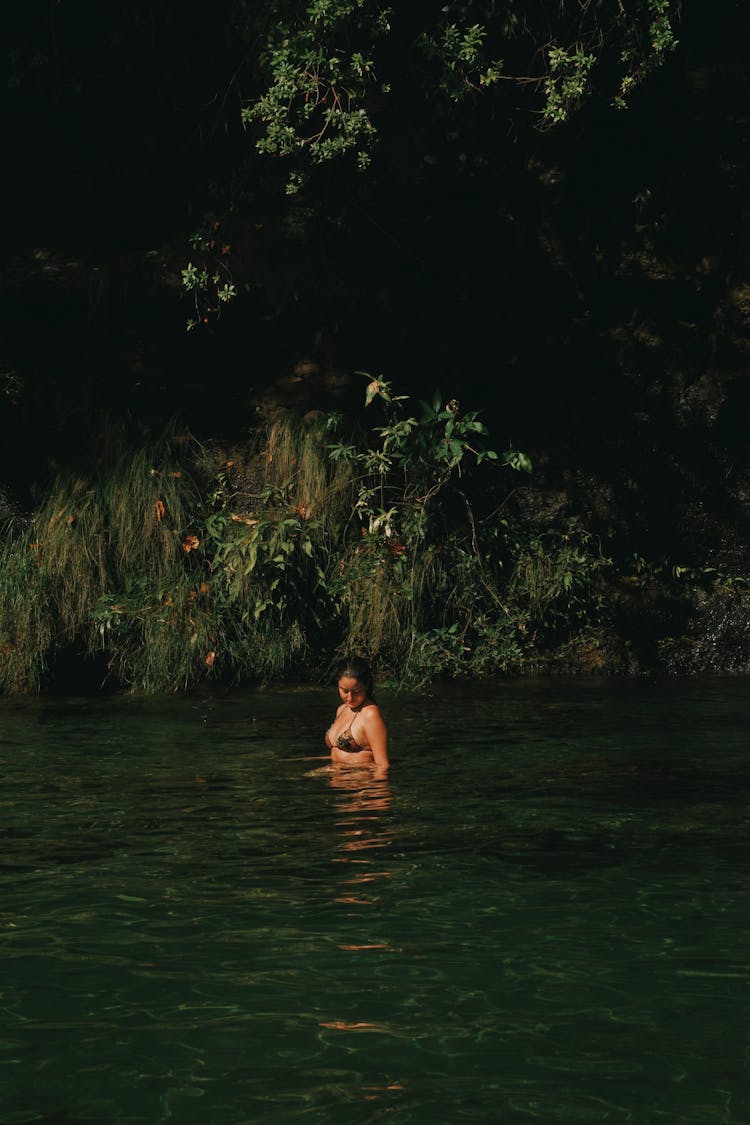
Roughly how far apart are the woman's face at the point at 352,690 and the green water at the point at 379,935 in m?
0.58

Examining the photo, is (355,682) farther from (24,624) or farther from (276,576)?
(24,624)

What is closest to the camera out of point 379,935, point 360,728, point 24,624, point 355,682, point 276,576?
point 379,935

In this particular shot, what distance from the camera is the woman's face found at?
9898 millimetres

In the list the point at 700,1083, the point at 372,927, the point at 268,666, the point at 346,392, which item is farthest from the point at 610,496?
the point at 700,1083

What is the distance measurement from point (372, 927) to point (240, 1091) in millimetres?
1672

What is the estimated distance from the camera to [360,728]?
10109 mm

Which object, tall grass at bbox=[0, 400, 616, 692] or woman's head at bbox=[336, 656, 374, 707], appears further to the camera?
tall grass at bbox=[0, 400, 616, 692]

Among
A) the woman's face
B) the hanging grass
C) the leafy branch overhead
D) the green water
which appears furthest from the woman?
the leafy branch overhead

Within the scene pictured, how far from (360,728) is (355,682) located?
37 cm

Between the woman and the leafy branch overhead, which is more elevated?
the leafy branch overhead

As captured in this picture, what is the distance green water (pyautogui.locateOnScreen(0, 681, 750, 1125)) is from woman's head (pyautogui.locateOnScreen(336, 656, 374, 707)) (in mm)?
590

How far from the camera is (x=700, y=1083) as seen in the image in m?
4.62

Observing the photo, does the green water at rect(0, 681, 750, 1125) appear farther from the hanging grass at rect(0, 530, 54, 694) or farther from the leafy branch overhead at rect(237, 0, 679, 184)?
the leafy branch overhead at rect(237, 0, 679, 184)

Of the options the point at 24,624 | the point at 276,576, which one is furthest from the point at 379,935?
the point at 24,624
